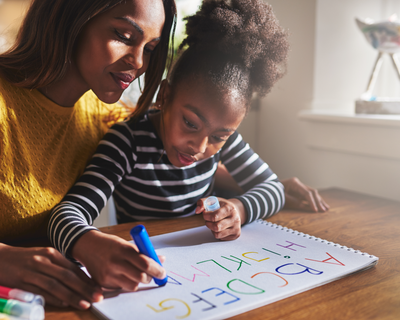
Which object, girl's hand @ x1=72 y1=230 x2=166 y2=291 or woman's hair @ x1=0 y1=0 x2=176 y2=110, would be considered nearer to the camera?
girl's hand @ x1=72 y1=230 x2=166 y2=291

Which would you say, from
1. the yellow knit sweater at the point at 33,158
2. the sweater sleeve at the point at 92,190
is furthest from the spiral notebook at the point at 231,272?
the yellow knit sweater at the point at 33,158

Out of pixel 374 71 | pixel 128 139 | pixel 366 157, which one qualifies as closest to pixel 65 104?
pixel 128 139

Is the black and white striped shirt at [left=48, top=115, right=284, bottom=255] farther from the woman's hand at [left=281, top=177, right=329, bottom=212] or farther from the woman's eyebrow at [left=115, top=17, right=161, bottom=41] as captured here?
the woman's eyebrow at [left=115, top=17, right=161, bottom=41]

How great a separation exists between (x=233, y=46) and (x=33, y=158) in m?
0.41

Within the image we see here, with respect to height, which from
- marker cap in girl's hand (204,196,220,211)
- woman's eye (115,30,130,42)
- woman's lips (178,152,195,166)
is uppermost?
woman's eye (115,30,130,42)

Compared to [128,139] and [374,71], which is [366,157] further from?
[128,139]

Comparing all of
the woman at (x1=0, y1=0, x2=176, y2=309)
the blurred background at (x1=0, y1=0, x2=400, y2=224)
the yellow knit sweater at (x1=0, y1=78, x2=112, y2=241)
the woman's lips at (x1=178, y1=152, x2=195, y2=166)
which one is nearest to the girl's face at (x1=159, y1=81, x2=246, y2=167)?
the woman's lips at (x1=178, y1=152, x2=195, y2=166)

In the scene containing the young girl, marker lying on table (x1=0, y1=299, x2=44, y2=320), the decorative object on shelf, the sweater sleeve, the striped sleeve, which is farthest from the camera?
the decorative object on shelf

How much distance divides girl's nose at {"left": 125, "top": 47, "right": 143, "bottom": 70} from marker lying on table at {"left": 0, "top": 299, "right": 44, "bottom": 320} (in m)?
0.42

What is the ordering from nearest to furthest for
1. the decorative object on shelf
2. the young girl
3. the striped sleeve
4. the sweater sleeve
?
the sweater sleeve
the young girl
the striped sleeve
the decorative object on shelf

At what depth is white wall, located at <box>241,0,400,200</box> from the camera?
118 cm

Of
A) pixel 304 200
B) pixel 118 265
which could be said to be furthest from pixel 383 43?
pixel 118 265

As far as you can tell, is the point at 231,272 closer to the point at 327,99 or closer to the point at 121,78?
the point at 121,78

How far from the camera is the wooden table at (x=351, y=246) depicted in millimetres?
424
